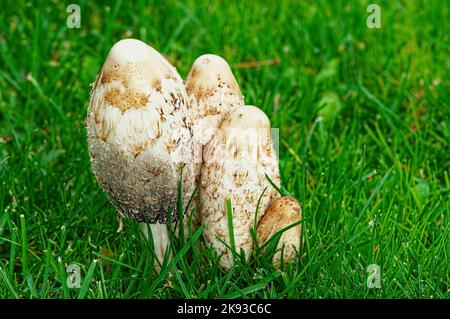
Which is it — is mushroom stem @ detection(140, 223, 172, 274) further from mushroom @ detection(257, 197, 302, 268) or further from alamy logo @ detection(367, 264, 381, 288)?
alamy logo @ detection(367, 264, 381, 288)

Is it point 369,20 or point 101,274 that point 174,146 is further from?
point 369,20

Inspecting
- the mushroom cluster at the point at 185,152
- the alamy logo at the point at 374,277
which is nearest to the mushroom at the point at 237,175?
the mushroom cluster at the point at 185,152

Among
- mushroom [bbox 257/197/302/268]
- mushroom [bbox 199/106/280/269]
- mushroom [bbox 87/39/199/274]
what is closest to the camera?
mushroom [bbox 87/39/199/274]

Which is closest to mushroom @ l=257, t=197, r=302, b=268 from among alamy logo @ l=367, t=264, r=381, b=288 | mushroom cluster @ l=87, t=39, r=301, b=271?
mushroom cluster @ l=87, t=39, r=301, b=271

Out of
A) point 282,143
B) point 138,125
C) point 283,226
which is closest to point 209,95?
point 138,125

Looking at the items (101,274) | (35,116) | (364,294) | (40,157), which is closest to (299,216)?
(364,294)
